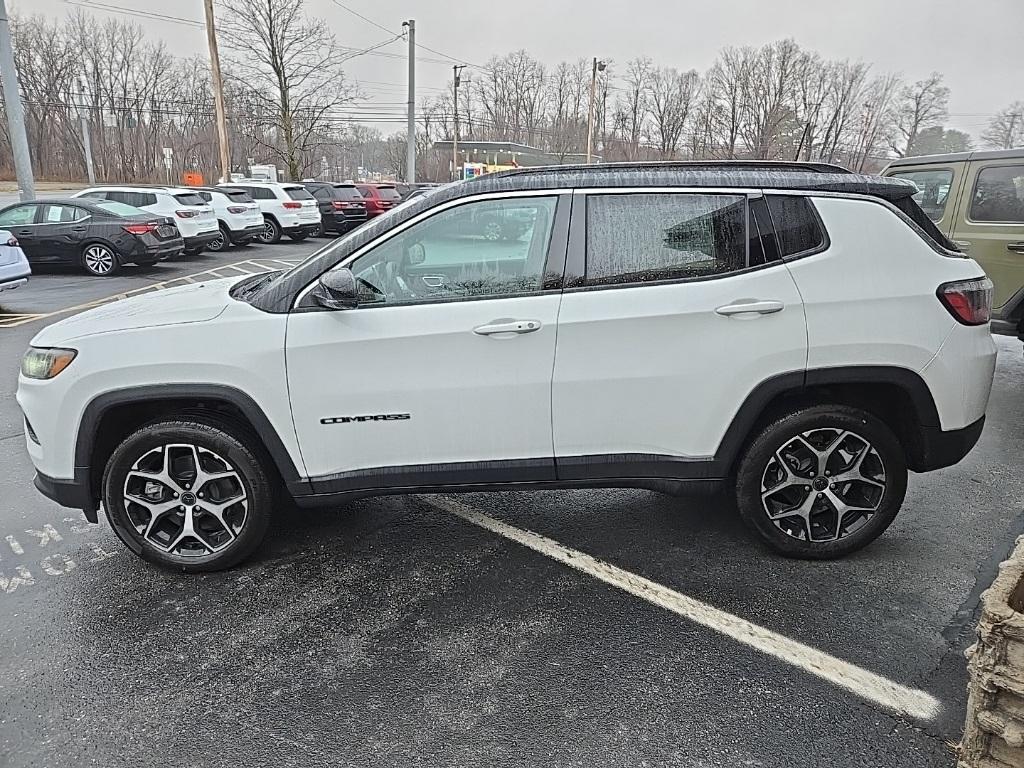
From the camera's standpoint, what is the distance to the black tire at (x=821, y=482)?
3.28 metres

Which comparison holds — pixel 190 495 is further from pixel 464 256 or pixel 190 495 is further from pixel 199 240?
pixel 199 240

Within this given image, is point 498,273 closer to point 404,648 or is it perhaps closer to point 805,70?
point 404,648

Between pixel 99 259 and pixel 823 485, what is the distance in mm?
14857

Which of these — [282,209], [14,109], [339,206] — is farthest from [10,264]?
[339,206]

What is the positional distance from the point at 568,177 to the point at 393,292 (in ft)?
3.18

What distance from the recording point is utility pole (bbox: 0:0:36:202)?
14.6m

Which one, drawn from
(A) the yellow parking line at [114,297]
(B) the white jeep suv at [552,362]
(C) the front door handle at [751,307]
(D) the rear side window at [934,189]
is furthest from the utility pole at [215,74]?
(C) the front door handle at [751,307]

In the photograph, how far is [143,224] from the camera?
1416 cm

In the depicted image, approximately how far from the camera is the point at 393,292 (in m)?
3.18

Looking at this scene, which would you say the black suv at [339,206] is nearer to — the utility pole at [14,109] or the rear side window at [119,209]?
the utility pole at [14,109]

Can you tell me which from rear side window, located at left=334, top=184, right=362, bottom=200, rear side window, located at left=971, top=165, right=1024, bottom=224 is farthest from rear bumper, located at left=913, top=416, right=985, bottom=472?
rear side window, located at left=334, top=184, right=362, bottom=200

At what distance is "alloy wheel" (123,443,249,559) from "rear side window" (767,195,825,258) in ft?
8.93

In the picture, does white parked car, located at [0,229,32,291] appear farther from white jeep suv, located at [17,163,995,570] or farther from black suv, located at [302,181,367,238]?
black suv, located at [302,181,367,238]

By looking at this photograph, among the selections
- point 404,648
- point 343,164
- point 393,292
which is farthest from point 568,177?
point 343,164
